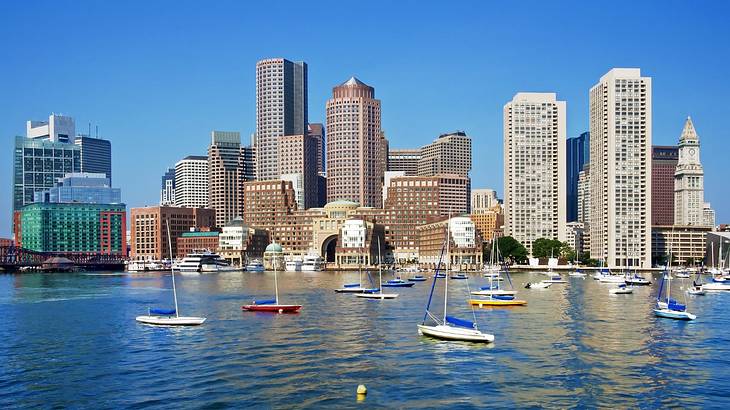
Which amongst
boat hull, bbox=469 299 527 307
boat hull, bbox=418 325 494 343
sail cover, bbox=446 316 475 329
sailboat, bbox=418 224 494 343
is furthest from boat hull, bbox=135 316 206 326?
boat hull, bbox=469 299 527 307

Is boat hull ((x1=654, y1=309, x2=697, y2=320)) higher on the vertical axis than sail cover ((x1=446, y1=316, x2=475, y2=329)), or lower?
lower

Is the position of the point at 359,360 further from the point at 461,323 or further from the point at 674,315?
the point at 674,315

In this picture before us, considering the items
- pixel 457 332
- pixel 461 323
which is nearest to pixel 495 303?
pixel 461 323

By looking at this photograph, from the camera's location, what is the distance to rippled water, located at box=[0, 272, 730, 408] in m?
54.6

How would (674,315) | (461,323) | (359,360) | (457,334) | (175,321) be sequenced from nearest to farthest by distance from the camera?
1. (359,360)
2. (457,334)
3. (461,323)
4. (175,321)
5. (674,315)

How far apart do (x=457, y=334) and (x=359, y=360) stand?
593 inches

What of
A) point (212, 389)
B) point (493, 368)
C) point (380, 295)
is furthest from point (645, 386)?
point (380, 295)

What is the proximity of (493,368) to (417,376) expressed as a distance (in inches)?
313

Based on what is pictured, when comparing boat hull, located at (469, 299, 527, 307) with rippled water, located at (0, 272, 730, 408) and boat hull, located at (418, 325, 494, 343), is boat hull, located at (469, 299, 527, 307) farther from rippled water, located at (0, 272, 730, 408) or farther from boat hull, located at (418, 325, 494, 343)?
boat hull, located at (418, 325, 494, 343)

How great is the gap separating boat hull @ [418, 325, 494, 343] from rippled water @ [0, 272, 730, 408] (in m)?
1.56

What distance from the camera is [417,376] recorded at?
2400 inches

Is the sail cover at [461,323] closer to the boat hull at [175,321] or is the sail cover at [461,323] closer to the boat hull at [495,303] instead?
the boat hull at [175,321]

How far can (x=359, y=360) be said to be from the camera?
67625 mm

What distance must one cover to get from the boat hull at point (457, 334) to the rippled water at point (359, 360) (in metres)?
1.56
